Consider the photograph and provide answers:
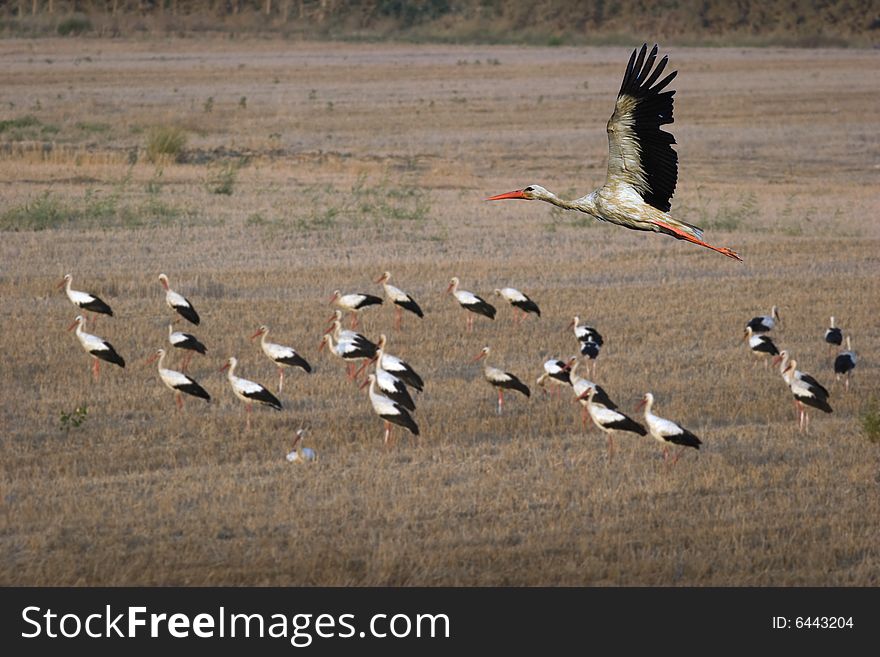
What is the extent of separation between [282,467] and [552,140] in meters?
23.2

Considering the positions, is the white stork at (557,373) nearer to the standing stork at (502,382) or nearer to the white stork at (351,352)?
the standing stork at (502,382)

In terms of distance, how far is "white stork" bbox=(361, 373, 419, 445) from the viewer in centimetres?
970

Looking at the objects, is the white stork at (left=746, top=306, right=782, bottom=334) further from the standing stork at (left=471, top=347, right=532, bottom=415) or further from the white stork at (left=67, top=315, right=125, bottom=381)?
the white stork at (left=67, top=315, right=125, bottom=381)

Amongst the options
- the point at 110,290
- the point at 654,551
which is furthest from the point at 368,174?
the point at 654,551

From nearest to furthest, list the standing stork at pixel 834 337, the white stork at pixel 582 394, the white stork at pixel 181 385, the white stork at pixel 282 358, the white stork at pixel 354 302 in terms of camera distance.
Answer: the white stork at pixel 582 394, the white stork at pixel 181 385, the white stork at pixel 282 358, the standing stork at pixel 834 337, the white stork at pixel 354 302

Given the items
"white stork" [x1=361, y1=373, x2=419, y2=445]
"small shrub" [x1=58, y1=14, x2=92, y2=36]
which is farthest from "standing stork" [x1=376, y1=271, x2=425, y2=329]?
"small shrub" [x1=58, y1=14, x2=92, y2=36]

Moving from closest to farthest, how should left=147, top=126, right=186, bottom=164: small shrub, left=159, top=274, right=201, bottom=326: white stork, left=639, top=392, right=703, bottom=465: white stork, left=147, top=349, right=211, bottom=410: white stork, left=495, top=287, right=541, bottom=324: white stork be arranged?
left=639, top=392, right=703, bottom=465: white stork, left=147, top=349, right=211, bottom=410: white stork, left=159, top=274, right=201, bottom=326: white stork, left=495, top=287, right=541, bottom=324: white stork, left=147, top=126, right=186, bottom=164: small shrub

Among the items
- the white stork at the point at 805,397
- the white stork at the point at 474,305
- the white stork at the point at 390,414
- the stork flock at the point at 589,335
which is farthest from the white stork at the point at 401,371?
the white stork at the point at 805,397

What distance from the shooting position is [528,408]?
1103 cm

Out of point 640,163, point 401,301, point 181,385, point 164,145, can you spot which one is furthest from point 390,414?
point 164,145

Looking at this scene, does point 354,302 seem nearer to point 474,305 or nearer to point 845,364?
point 474,305

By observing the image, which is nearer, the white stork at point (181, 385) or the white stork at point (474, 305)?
the white stork at point (181, 385)

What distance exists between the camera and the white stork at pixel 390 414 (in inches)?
382
